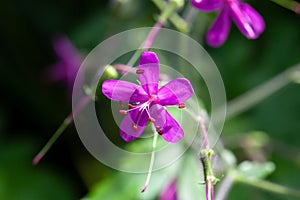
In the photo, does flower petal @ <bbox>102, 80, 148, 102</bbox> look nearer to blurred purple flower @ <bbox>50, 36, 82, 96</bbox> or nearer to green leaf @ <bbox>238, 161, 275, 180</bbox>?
green leaf @ <bbox>238, 161, 275, 180</bbox>

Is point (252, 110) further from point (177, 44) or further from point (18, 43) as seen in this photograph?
point (18, 43)

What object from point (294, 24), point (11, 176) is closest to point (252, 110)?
point (294, 24)

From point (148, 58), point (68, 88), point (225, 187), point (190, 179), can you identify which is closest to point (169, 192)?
point (190, 179)

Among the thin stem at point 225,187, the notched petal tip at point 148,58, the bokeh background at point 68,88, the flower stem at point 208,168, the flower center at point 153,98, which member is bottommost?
the bokeh background at point 68,88

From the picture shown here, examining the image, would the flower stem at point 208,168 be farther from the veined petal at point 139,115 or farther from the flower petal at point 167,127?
the veined petal at point 139,115

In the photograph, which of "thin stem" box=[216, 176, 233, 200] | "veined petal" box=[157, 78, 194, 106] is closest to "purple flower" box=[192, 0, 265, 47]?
"veined petal" box=[157, 78, 194, 106]

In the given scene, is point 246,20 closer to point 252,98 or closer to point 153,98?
point 153,98

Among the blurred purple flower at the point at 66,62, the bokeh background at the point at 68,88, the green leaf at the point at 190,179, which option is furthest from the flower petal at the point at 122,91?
the blurred purple flower at the point at 66,62
